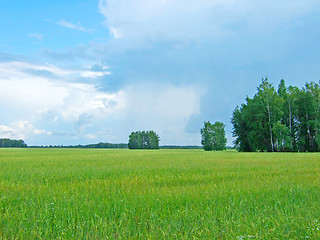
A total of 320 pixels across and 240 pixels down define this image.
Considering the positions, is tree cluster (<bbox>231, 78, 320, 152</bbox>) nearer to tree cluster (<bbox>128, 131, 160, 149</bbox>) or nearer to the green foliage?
the green foliage

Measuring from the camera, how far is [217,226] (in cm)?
396

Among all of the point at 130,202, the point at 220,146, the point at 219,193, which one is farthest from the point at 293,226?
the point at 220,146

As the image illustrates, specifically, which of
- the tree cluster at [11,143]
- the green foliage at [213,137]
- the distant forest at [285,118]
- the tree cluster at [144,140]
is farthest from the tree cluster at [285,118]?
the tree cluster at [11,143]

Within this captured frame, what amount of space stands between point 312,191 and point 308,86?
5894 cm

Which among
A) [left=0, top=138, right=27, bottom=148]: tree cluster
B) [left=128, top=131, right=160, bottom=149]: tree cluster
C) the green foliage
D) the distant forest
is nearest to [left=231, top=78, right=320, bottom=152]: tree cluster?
the distant forest

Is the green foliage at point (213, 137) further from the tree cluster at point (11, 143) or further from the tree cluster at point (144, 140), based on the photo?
the tree cluster at point (11, 143)

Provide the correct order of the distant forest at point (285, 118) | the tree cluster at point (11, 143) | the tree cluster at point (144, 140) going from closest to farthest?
the distant forest at point (285, 118) < the tree cluster at point (144, 140) < the tree cluster at point (11, 143)

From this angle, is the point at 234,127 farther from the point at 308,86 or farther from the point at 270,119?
the point at 308,86

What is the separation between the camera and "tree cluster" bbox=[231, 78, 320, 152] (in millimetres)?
53250

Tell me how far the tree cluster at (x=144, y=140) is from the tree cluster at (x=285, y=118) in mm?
111681

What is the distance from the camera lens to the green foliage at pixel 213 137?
352ft

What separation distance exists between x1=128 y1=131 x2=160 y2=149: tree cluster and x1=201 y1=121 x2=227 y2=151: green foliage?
61268mm

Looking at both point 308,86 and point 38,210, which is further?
point 308,86

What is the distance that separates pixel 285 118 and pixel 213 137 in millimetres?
52206
